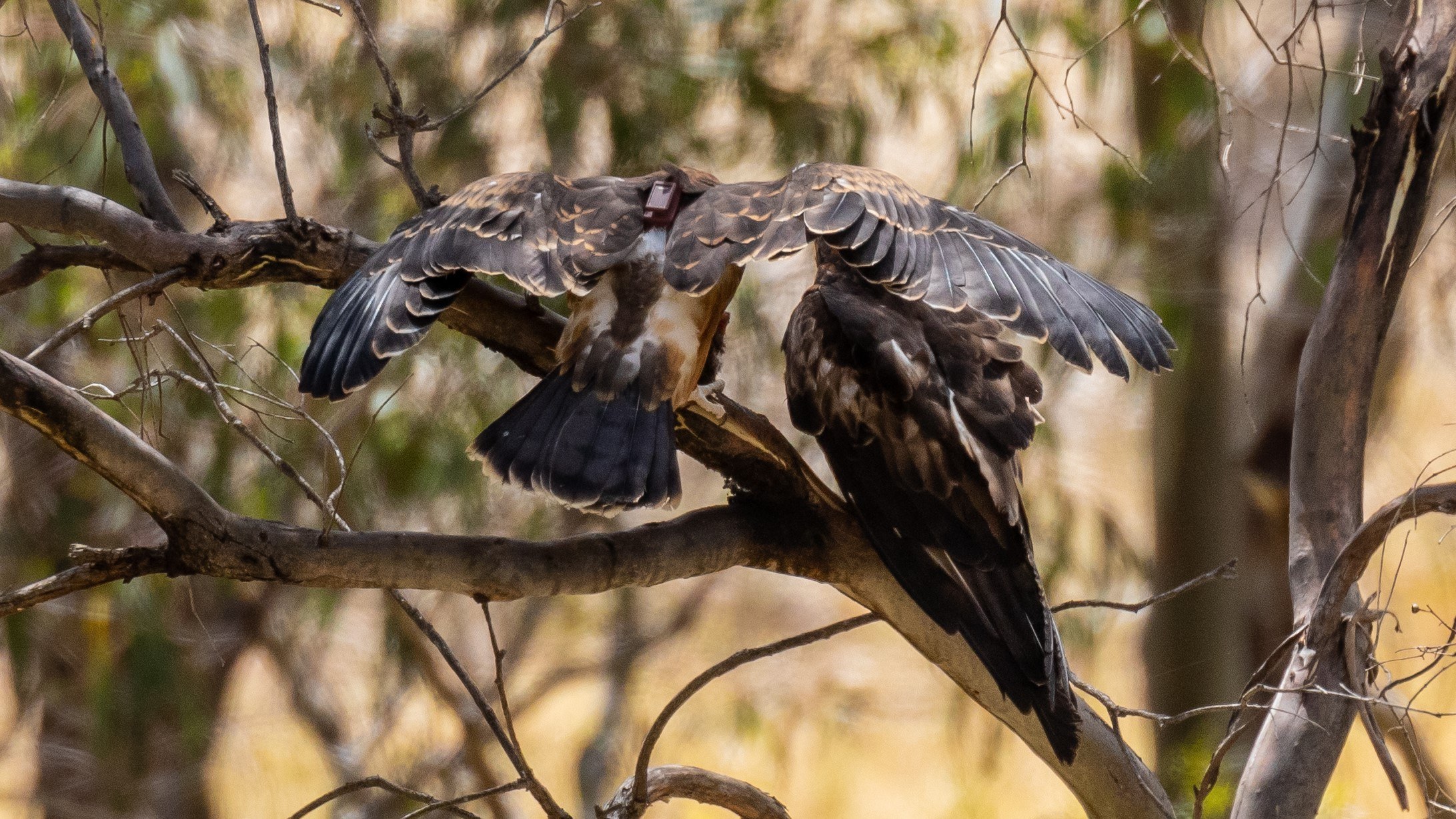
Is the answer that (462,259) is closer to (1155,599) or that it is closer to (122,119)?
(122,119)

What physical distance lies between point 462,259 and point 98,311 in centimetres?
38

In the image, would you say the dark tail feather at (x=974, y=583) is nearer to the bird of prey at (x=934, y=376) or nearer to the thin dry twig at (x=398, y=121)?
the bird of prey at (x=934, y=376)

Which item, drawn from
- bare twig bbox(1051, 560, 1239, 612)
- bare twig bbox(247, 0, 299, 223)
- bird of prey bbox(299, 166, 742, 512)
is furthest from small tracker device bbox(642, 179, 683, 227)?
bare twig bbox(1051, 560, 1239, 612)

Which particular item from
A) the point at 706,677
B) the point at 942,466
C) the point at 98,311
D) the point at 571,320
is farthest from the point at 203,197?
the point at 942,466

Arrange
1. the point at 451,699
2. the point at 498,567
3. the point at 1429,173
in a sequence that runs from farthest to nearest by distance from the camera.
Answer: the point at 451,699 → the point at 1429,173 → the point at 498,567

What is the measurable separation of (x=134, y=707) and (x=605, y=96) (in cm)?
246

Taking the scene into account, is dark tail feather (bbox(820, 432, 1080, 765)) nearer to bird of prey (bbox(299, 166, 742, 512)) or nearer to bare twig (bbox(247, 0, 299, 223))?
bird of prey (bbox(299, 166, 742, 512))

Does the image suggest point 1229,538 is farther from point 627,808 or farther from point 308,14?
point 308,14

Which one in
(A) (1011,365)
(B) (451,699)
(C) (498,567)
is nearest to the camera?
(C) (498,567)

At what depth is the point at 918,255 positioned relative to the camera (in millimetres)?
1499

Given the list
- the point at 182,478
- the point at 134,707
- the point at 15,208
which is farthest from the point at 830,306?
the point at 134,707

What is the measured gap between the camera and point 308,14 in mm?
4055

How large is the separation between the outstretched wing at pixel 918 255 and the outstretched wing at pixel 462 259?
11cm

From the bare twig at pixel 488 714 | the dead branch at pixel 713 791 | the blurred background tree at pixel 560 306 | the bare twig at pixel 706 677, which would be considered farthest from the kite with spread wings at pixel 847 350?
the blurred background tree at pixel 560 306
